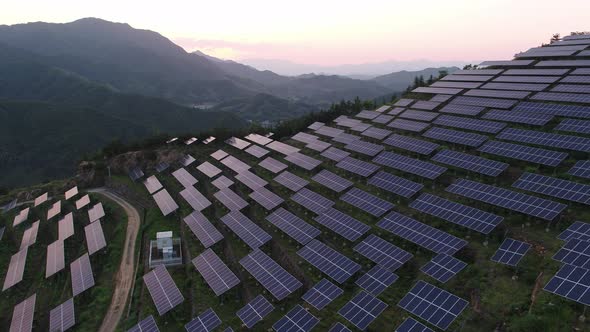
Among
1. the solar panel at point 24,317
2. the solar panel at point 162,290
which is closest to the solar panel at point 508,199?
the solar panel at point 162,290

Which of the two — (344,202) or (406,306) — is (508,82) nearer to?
(344,202)

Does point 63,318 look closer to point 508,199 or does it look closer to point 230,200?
point 230,200

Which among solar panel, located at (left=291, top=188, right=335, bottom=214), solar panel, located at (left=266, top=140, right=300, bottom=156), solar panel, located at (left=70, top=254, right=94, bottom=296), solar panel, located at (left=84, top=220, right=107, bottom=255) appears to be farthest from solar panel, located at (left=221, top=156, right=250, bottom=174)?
solar panel, located at (left=70, top=254, right=94, bottom=296)

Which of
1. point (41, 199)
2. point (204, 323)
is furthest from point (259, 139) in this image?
point (204, 323)

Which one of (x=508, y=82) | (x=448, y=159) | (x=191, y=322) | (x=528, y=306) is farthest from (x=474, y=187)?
(x=508, y=82)

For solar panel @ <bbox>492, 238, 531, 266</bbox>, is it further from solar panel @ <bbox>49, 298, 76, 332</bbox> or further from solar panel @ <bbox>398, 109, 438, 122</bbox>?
solar panel @ <bbox>49, 298, 76, 332</bbox>
